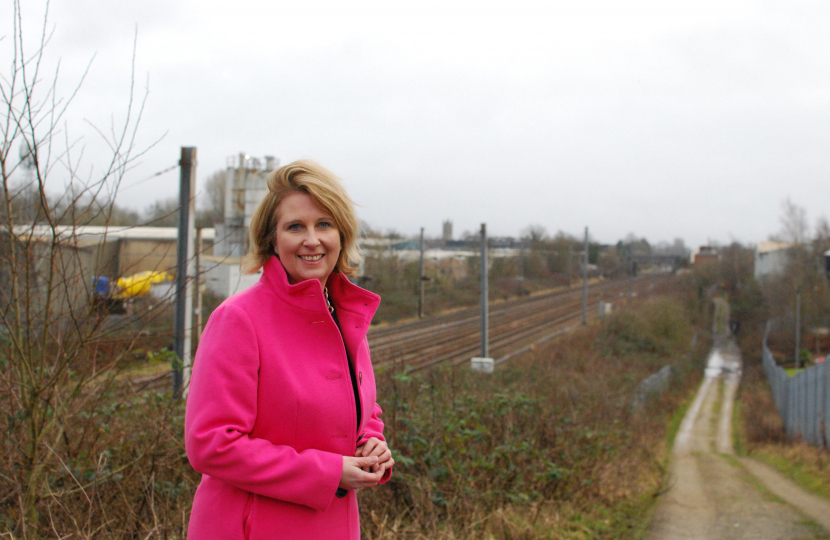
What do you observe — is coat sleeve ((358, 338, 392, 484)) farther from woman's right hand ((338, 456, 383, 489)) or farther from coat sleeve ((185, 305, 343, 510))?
coat sleeve ((185, 305, 343, 510))

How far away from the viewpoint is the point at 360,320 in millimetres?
1887

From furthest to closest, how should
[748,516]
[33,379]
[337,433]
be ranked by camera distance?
1. [748,516]
2. [33,379]
3. [337,433]

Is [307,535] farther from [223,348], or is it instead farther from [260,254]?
[260,254]

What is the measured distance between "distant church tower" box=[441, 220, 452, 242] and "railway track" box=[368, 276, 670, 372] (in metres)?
5.19

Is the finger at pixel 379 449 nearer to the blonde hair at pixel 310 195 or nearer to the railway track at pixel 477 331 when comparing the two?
the blonde hair at pixel 310 195

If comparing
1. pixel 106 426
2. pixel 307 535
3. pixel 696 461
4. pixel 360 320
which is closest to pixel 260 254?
pixel 360 320

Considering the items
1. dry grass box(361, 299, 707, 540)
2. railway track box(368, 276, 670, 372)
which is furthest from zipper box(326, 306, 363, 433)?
railway track box(368, 276, 670, 372)

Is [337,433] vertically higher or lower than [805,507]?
higher

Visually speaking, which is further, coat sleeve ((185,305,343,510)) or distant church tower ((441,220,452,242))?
distant church tower ((441,220,452,242))

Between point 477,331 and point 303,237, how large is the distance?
84.7 feet

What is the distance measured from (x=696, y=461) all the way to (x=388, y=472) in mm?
16056

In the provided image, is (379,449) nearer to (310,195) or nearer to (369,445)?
(369,445)

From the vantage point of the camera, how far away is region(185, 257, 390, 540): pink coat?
1.52 m

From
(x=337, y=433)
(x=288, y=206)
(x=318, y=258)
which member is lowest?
(x=337, y=433)
